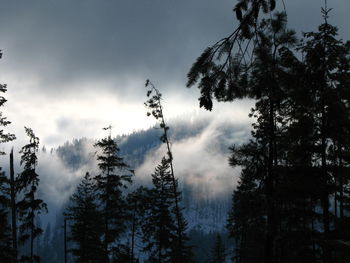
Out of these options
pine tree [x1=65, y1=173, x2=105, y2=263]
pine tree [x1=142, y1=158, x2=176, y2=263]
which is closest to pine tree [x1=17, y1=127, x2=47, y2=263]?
pine tree [x1=65, y1=173, x2=105, y2=263]

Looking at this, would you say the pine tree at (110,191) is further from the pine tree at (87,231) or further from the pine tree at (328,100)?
the pine tree at (328,100)

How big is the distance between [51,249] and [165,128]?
18779 centimetres

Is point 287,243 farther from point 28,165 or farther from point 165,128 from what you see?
point 28,165

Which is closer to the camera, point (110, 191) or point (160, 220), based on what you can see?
point (110, 191)

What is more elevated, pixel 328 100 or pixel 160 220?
pixel 328 100

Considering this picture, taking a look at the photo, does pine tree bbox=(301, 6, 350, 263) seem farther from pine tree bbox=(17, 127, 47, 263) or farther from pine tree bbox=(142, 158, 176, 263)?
pine tree bbox=(17, 127, 47, 263)

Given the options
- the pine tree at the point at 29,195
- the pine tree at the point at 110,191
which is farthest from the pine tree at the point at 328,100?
the pine tree at the point at 29,195

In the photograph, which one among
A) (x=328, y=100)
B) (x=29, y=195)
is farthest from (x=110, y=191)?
(x=328, y=100)

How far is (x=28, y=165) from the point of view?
78.2 ft

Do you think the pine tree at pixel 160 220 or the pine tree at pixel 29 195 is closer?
the pine tree at pixel 29 195

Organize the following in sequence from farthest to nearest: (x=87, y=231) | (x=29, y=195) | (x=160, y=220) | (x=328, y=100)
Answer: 1. (x=87, y=231)
2. (x=160, y=220)
3. (x=29, y=195)
4. (x=328, y=100)

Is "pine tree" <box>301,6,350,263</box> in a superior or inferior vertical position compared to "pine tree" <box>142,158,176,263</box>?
superior

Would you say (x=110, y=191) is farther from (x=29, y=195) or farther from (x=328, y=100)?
(x=328, y=100)

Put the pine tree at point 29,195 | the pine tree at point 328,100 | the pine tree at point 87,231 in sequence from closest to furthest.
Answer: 1. the pine tree at point 328,100
2. the pine tree at point 29,195
3. the pine tree at point 87,231
